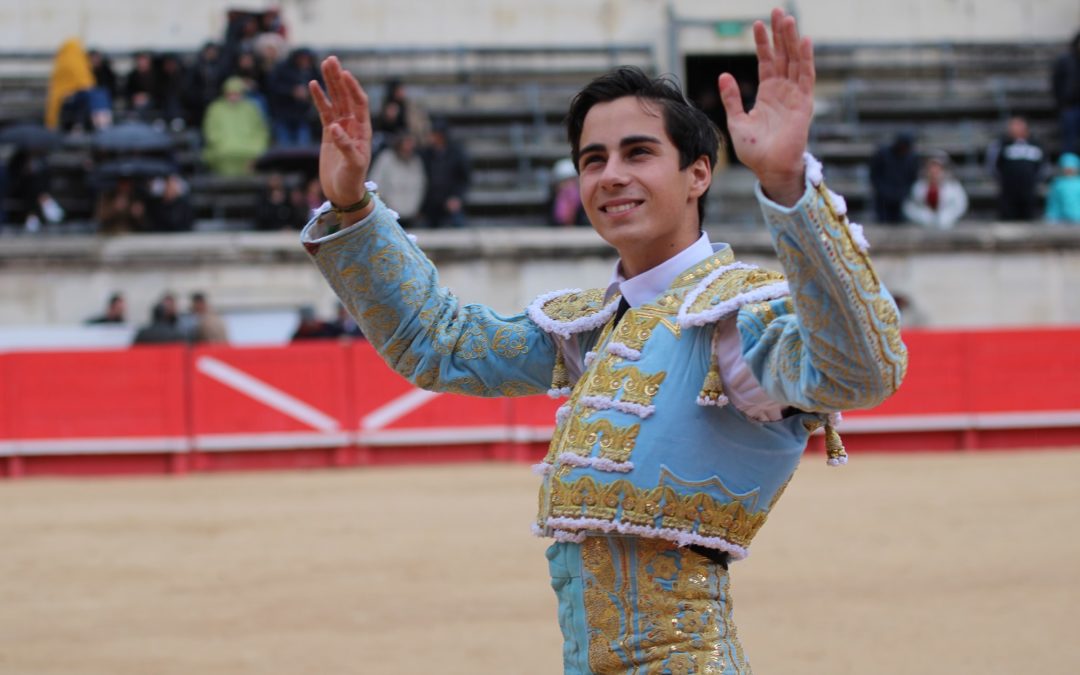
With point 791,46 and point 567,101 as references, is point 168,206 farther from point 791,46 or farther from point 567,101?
point 791,46

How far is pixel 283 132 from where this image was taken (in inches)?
520

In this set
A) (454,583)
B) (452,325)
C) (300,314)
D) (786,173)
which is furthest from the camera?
(300,314)

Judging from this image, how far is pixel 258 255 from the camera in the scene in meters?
12.5

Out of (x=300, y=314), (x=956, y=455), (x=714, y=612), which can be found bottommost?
(x=956, y=455)

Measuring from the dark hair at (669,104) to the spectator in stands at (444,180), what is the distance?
34.1ft

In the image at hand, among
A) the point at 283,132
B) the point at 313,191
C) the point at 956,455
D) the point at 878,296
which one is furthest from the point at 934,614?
the point at 283,132

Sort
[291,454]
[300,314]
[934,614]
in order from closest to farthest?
[934,614] → [291,454] → [300,314]

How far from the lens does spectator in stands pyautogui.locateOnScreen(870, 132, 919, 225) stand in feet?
43.5

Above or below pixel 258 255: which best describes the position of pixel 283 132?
above

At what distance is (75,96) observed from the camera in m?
13.6

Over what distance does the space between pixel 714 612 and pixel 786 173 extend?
68cm

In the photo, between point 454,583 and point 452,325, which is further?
point 454,583

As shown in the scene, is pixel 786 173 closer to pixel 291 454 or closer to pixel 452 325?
pixel 452 325

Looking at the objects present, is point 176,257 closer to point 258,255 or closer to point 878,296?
point 258,255
